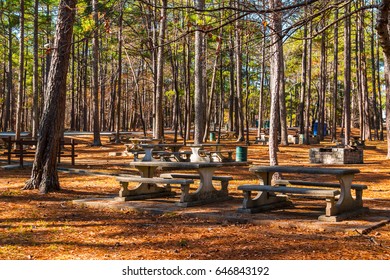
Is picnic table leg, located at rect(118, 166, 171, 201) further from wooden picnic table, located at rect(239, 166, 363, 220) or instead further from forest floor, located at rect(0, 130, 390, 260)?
wooden picnic table, located at rect(239, 166, 363, 220)

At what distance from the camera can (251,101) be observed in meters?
78.3

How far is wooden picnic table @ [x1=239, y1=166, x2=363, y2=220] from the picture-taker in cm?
746

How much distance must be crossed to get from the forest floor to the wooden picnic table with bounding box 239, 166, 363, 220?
0.24 metres

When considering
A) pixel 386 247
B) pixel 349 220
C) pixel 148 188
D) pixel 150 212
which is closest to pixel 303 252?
pixel 386 247

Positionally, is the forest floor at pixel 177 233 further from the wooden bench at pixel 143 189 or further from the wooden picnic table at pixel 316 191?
the wooden bench at pixel 143 189

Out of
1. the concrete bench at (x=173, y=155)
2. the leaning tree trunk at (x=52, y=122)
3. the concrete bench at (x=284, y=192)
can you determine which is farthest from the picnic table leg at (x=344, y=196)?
the concrete bench at (x=173, y=155)

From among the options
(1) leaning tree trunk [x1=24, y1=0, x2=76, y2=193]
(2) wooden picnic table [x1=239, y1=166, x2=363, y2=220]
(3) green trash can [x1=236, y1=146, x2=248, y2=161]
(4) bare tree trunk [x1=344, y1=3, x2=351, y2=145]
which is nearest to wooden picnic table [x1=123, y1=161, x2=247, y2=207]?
(2) wooden picnic table [x1=239, y1=166, x2=363, y2=220]

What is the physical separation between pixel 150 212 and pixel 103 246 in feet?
7.93

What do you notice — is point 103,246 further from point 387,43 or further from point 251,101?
point 251,101

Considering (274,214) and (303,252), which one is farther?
(274,214)

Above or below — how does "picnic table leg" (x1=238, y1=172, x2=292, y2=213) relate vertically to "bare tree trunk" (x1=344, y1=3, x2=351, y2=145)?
below

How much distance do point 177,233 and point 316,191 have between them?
220 centimetres

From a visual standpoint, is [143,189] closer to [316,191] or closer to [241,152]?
[316,191]

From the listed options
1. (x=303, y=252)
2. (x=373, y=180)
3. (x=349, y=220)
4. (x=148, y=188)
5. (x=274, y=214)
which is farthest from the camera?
(x=373, y=180)
